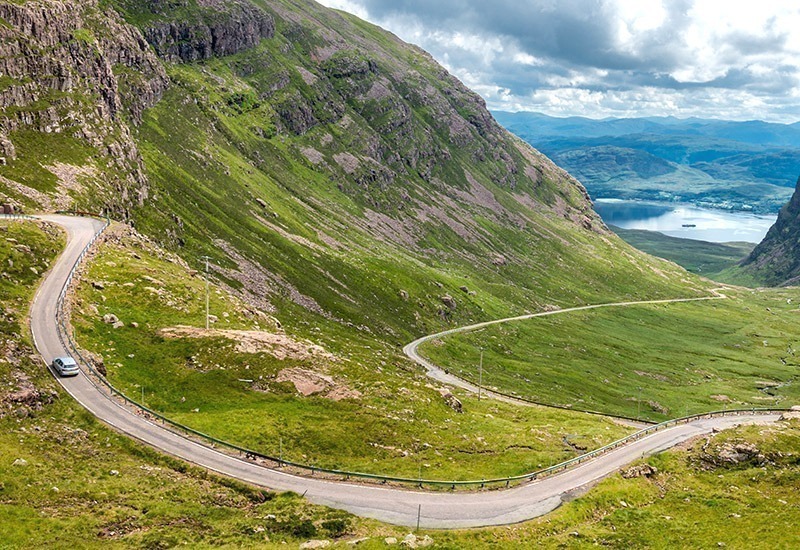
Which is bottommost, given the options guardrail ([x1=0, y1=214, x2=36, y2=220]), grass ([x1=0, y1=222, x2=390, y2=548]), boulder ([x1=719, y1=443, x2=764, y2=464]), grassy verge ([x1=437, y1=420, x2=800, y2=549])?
grassy verge ([x1=437, y1=420, x2=800, y2=549])

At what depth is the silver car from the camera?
4769 centimetres

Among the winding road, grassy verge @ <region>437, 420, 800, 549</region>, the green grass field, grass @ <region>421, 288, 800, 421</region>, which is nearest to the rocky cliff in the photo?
the green grass field

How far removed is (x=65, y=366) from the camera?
47750 millimetres

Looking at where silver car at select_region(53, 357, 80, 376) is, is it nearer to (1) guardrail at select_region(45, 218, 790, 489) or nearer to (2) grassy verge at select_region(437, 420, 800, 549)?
(1) guardrail at select_region(45, 218, 790, 489)

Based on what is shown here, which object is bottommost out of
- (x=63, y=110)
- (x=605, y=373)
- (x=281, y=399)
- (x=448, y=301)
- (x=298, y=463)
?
(x=605, y=373)

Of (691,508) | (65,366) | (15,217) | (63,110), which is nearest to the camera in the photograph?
(65,366)

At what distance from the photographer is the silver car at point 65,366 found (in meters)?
47.7

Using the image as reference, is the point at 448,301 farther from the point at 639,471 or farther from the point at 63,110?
the point at 639,471

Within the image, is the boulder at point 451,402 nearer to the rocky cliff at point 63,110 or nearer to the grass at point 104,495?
the grass at point 104,495

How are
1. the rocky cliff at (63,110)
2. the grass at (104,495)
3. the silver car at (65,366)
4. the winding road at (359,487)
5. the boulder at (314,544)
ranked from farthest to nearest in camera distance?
1. the rocky cliff at (63,110)
2. the silver car at (65,366)
3. the winding road at (359,487)
4. the boulder at (314,544)
5. the grass at (104,495)

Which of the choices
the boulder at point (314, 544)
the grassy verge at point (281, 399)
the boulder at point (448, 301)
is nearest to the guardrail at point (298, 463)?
the grassy verge at point (281, 399)

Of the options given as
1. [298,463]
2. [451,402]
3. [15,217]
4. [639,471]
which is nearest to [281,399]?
[298,463]

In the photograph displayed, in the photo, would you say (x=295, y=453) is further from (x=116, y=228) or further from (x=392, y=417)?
(x=116, y=228)

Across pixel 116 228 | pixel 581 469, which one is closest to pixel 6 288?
pixel 116 228
